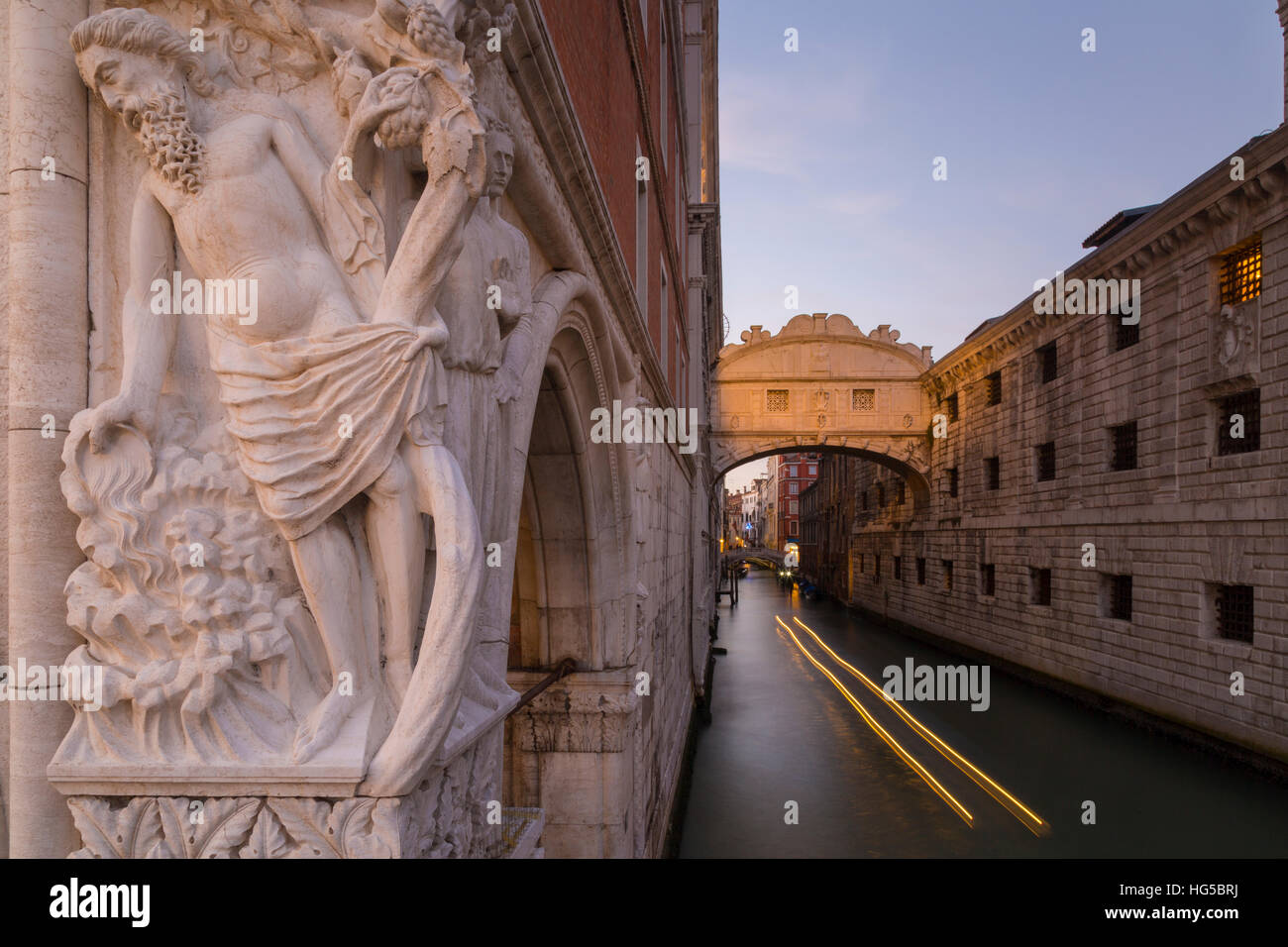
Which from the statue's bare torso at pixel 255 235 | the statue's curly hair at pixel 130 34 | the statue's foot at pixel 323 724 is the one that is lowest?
the statue's foot at pixel 323 724

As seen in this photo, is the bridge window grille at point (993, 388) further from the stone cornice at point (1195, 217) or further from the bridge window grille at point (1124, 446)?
the bridge window grille at point (1124, 446)

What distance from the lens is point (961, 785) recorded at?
528 inches

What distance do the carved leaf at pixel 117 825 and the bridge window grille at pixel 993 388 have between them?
82.2ft

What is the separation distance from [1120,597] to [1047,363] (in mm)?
7119

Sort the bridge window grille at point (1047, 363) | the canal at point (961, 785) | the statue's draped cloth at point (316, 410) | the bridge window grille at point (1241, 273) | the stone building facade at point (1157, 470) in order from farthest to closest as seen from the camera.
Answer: the bridge window grille at point (1047, 363) < the bridge window grille at point (1241, 273) < the stone building facade at point (1157, 470) < the canal at point (961, 785) < the statue's draped cloth at point (316, 410)

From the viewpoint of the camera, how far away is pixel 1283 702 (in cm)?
1192

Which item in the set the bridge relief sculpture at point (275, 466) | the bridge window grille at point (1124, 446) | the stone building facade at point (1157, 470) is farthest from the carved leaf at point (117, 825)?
the bridge window grille at point (1124, 446)

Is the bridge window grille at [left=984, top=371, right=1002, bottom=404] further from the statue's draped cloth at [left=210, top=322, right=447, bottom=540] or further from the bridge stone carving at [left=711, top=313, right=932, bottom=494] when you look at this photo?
the statue's draped cloth at [left=210, top=322, right=447, bottom=540]

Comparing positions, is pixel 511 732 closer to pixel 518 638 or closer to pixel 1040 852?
pixel 518 638

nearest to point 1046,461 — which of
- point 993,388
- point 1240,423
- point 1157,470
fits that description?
point 993,388

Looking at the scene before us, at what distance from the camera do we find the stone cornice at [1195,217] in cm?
1218

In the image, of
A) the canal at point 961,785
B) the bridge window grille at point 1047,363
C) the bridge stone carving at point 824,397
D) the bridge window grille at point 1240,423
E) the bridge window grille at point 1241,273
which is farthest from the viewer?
the bridge stone carving at point 824,397

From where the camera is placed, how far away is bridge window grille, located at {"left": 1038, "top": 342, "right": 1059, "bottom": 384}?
20281mm
